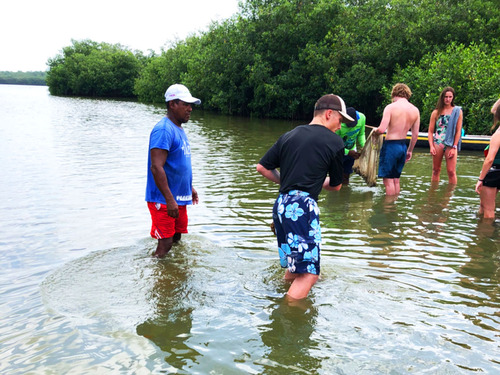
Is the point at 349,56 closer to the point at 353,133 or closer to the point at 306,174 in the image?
the point at 353,133

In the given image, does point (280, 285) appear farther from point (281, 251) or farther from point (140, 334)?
point (140, 334)

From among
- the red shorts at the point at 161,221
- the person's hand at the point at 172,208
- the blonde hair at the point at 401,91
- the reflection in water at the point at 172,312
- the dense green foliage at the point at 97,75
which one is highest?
the dense green foliage at the point at 97,75

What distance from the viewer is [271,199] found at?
29.6 ft

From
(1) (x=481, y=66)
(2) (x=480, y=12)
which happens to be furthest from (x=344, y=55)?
(1) (x=481, y=66)

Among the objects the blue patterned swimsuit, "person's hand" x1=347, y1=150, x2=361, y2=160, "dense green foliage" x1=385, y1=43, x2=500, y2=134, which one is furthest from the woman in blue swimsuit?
"dense green foliage" x1=385, y1=43, x2=500, y2=134

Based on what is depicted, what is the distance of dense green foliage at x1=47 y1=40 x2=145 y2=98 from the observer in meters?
80.4

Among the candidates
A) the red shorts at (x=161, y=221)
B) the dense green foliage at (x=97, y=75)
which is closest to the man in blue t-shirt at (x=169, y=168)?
the red shorts at (x=161, y=221)

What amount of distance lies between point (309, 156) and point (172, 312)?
192cm

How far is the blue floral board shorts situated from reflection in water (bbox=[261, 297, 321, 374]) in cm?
43

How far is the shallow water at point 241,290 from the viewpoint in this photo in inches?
140

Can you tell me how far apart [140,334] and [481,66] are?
68.0ft

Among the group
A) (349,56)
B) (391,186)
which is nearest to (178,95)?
(391,186)

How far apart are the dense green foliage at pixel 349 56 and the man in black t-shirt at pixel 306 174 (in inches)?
689

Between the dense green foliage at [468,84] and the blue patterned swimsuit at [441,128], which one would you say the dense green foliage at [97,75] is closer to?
the dense green foliage at [468,84]
